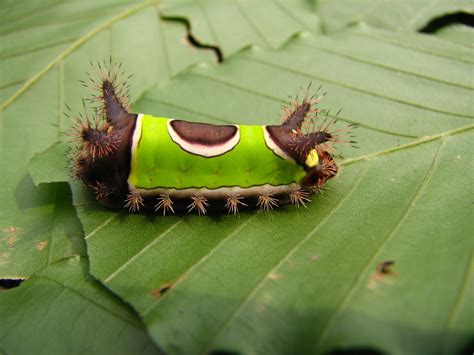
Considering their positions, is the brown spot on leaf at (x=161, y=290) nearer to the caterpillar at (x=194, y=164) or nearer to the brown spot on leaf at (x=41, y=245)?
the caterpillar at (x=194, y=164)

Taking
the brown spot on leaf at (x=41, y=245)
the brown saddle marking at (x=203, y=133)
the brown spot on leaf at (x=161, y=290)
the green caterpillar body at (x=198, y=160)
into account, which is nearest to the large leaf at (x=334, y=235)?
the brown spot on leaf at (x=161, y=290)

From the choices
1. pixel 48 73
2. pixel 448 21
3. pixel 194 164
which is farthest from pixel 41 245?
pixel 448 21

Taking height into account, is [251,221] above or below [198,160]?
below

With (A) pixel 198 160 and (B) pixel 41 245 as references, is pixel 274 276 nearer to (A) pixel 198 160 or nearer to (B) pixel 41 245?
(A) pixel 198 160

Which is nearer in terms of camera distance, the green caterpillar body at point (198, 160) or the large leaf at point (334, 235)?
the large leaf at point (334, 235)

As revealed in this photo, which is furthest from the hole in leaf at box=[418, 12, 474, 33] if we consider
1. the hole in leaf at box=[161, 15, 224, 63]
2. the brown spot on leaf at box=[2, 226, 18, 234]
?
the brown spot on leaf at box=[2, 226, 18, 234]

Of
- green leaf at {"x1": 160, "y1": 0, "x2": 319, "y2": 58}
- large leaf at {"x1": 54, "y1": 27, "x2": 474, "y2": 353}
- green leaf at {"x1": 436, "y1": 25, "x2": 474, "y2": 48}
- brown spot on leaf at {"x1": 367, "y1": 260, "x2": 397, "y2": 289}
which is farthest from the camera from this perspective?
green leaf at {"x1": 160, "y1": 0, "x2": 319, "y2": 58}

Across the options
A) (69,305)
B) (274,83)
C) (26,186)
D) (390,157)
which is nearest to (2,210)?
(26,186)

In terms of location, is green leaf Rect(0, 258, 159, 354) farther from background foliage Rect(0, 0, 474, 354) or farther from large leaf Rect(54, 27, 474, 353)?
large leaf Rect(54, 27, 474, 353)
